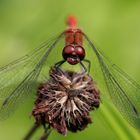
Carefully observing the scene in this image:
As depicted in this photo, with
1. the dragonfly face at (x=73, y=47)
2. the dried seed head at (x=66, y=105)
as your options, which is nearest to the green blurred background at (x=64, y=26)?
the dragonfly face at (x=73, y=47)

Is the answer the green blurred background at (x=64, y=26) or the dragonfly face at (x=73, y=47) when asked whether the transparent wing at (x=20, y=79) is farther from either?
the green blurred background at (x=64, y=26)

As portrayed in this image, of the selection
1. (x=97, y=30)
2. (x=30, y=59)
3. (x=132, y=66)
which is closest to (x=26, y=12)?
(x=97, y=30)

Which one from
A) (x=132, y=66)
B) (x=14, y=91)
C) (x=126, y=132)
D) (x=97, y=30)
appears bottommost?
(x=126, y=132)

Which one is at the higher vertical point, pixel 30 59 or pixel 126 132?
pixel 30 59

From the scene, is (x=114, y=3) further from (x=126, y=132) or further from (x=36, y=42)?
(x=126, y=132)

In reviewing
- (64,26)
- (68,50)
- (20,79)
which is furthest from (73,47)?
(64,26)

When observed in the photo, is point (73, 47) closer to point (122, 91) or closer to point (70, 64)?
point (70, 64)

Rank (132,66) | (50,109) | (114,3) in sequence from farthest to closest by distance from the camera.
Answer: (114,3) < (132,66) < (50,109)
